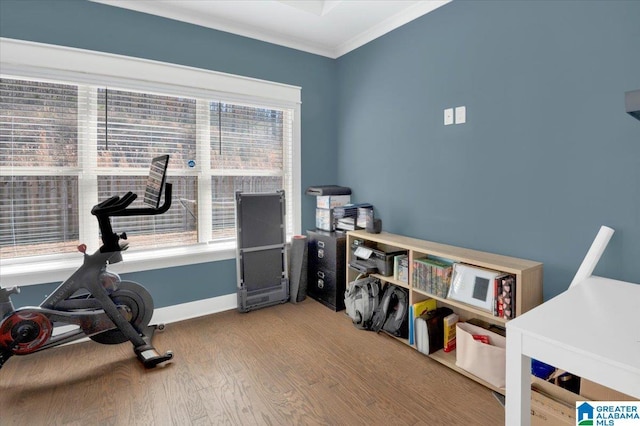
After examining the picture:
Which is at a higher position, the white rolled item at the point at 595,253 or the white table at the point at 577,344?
the white rolled item at the point at 595,253

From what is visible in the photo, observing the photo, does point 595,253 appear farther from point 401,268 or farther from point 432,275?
point 401,268

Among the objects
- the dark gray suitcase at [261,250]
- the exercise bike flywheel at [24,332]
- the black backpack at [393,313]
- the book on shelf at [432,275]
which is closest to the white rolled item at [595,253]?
the book on shelf at [432,275]

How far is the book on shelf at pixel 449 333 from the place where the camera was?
2.38m

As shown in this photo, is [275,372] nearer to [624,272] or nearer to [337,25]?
[624,272]

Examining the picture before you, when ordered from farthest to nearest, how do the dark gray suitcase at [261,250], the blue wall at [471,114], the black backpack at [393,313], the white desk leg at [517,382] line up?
the dark gray suitcase at [261,250], the black backpack at [393,313], the blue wall at [471,114], the white desk leg at [517,382]

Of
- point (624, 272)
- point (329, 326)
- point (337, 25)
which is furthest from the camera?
point (337, 25)

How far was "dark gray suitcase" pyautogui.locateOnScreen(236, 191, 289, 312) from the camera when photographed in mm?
3148

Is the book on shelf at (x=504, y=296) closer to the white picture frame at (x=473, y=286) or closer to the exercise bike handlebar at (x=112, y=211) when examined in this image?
the white picture frame at (x=473, y=286)

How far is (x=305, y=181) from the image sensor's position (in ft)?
12.1

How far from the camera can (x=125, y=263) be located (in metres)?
2.76

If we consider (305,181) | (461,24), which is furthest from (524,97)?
(305,181)

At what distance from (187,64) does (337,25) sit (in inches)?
56.6

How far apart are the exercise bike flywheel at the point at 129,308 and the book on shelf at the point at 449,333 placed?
2173 millimetres

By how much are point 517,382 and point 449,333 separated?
51.0 inches
